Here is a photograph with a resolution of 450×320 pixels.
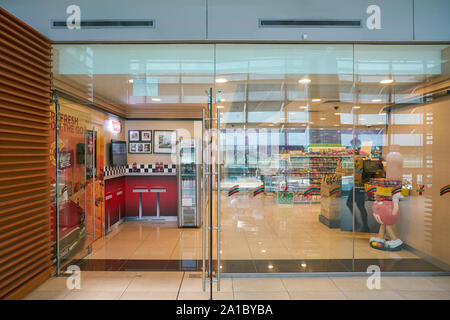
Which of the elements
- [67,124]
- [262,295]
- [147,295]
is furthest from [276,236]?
[67,124]

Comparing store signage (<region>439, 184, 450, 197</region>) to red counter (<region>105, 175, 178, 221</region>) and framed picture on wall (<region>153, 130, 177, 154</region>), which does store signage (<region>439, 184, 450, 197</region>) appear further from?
framed picture on wall (<region>153, 130, 177, 154</region>)

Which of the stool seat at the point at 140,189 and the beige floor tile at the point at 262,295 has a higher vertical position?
the stool seat at the point at 140,189

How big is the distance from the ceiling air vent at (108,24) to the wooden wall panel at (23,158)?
0.26 metres

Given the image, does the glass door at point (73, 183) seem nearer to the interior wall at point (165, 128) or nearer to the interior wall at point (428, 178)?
the interior wall at point (165, 128)

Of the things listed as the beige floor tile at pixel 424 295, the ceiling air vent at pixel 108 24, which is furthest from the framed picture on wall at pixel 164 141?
the beige floor tile at pixel 424 295

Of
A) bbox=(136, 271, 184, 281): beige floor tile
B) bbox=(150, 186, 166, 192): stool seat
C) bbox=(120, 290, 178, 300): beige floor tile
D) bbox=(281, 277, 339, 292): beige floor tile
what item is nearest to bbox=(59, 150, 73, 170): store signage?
bbox=(136, 271, 184, 281): beige floor tile

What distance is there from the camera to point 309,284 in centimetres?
313

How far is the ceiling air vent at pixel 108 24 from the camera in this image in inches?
129

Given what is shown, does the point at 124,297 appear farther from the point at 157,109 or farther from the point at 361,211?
the point at 157,109

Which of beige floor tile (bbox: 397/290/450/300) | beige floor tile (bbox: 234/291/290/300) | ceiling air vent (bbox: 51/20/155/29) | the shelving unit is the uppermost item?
ceiling air vent (bbox: 51/20/155/29)

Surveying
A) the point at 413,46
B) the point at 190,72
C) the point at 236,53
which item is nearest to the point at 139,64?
the point at 190,72

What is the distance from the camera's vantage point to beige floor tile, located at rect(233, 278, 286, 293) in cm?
301

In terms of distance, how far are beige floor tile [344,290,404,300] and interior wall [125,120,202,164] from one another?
4137 millimetres

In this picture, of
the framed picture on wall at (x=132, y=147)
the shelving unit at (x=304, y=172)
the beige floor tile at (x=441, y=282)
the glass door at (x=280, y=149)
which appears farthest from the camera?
the framed picture on wall at (x=132, y=147)
